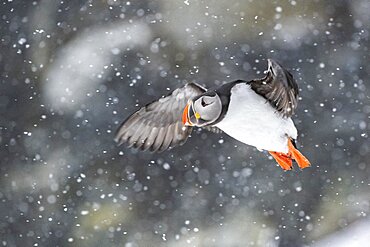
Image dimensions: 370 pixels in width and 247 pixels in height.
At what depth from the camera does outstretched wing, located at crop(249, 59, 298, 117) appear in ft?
6.05

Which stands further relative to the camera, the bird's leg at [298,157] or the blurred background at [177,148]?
the blurred background at [177,148]

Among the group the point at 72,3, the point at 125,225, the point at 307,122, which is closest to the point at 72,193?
the point at 125,225

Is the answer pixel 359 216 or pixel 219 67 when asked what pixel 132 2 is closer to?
pixel 219 67

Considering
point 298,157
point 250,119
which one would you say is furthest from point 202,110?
point 298,157

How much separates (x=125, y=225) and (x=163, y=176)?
323 mm

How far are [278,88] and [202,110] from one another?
0.76ft

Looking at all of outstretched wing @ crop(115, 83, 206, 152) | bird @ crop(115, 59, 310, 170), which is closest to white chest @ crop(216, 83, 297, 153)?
bird @ crop(115, 59, 310, 170)

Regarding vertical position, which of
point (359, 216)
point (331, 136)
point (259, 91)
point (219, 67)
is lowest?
point (359, 216)

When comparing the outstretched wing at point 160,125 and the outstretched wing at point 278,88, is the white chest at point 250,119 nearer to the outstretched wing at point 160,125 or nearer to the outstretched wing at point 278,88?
A: the outstretched wing at point 278,88

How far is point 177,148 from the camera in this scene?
11.8 ft

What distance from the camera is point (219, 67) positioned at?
351 centimetres

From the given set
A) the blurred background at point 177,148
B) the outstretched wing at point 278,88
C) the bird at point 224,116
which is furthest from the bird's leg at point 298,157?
the blurred background at point 177,148

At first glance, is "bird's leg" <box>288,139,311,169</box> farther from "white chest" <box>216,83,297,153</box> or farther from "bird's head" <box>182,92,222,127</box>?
"bird's head" <box>182,92,222,127</box>

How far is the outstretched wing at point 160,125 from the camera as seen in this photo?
7.11ft
